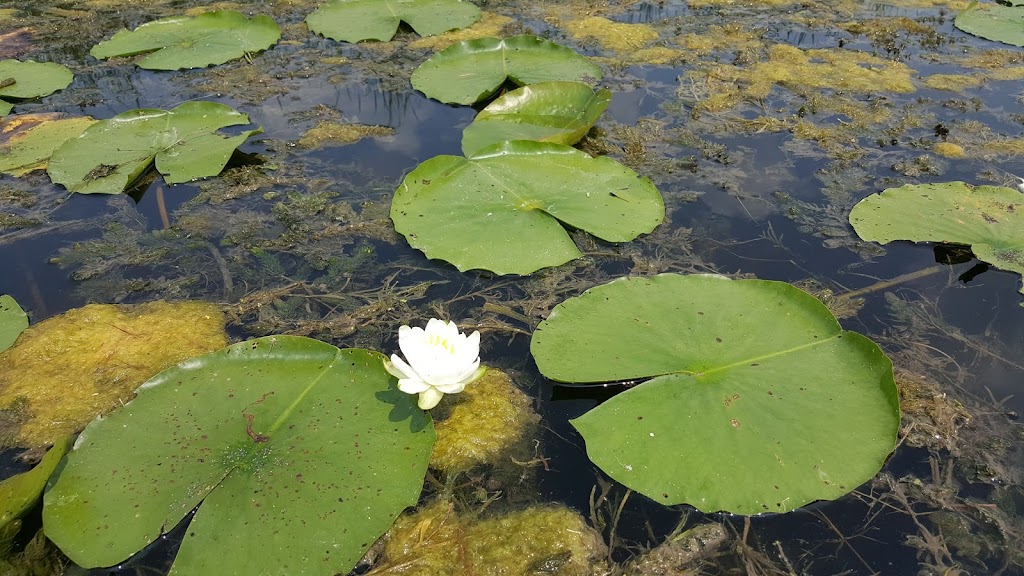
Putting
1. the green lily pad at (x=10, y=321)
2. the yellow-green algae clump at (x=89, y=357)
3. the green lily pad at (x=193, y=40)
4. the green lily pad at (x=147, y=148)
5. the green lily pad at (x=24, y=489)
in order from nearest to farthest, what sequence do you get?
the green lily pad at (x=24, y=489)
the yellow-green algae clump at (x=89, y=357)
the green lily pad at (x=10, y=321)
the green lily pad at (x=147, y=148)
the green lily pad at (x=193, y=40)

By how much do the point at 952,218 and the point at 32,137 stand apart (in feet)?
16.5

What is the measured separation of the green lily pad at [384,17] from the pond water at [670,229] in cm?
14

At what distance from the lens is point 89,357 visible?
2541mm

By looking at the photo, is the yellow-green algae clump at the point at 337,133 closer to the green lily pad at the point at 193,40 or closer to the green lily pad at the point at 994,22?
the green lily pad at the point at 193,40

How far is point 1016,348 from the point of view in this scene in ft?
8.12

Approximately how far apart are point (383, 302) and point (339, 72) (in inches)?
111

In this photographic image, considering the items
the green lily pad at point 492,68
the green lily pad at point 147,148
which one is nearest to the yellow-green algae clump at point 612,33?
the green lily pad at point 492,68

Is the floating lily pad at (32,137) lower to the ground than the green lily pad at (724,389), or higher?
higher

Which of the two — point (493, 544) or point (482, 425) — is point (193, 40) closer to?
point (482, 425)

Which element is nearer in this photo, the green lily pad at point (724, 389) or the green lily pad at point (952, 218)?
the green lily pad at point (724, 389)

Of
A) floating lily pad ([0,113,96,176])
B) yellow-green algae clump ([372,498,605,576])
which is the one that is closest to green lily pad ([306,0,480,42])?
floating lily pad ([0,113,96,176])

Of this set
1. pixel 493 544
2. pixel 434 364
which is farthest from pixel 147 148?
pixel 493 544

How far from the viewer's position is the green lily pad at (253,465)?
178 centimetres

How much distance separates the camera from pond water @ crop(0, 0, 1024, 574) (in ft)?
6.46
